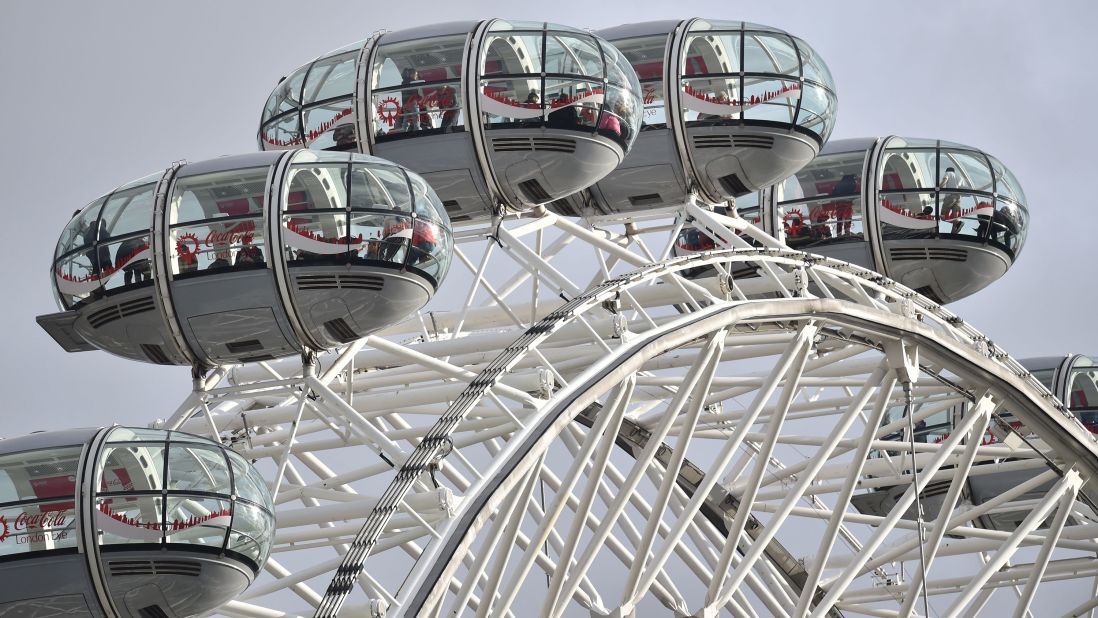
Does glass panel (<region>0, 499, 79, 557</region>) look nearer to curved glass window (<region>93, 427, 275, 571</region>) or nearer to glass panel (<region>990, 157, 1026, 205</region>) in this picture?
curved glass window (<region>93, 427, 275, 571</region>)

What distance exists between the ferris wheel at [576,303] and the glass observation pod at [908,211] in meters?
0.05

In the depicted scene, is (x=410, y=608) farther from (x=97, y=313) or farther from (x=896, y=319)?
(x=896, y=319)

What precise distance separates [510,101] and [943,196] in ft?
33.1

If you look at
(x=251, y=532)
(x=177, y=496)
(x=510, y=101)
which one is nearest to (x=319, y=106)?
(x=510, y=101)

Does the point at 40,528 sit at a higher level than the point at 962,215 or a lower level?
lower

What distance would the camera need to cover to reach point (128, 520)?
22109 millimetres

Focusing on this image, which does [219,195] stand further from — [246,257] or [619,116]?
[619,116]

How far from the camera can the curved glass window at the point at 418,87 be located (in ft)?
87.1

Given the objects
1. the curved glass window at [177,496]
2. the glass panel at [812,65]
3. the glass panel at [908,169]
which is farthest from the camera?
the glass panel at [908,169]

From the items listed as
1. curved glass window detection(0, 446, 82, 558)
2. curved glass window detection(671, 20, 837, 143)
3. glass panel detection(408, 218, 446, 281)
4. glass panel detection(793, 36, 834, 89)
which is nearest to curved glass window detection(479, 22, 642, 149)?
glass panel detection(408, 218, 446, 281)

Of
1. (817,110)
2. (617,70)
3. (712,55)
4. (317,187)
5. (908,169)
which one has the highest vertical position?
(908,169)

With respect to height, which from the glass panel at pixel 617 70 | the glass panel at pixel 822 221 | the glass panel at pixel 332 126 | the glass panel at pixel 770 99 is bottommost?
the glass panel at pixel 332 126

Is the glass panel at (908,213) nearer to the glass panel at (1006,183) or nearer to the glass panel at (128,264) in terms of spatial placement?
the glass panel at (1006,183)

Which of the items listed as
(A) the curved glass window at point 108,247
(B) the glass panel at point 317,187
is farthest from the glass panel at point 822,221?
(A) the curved glass window at point 108,247
